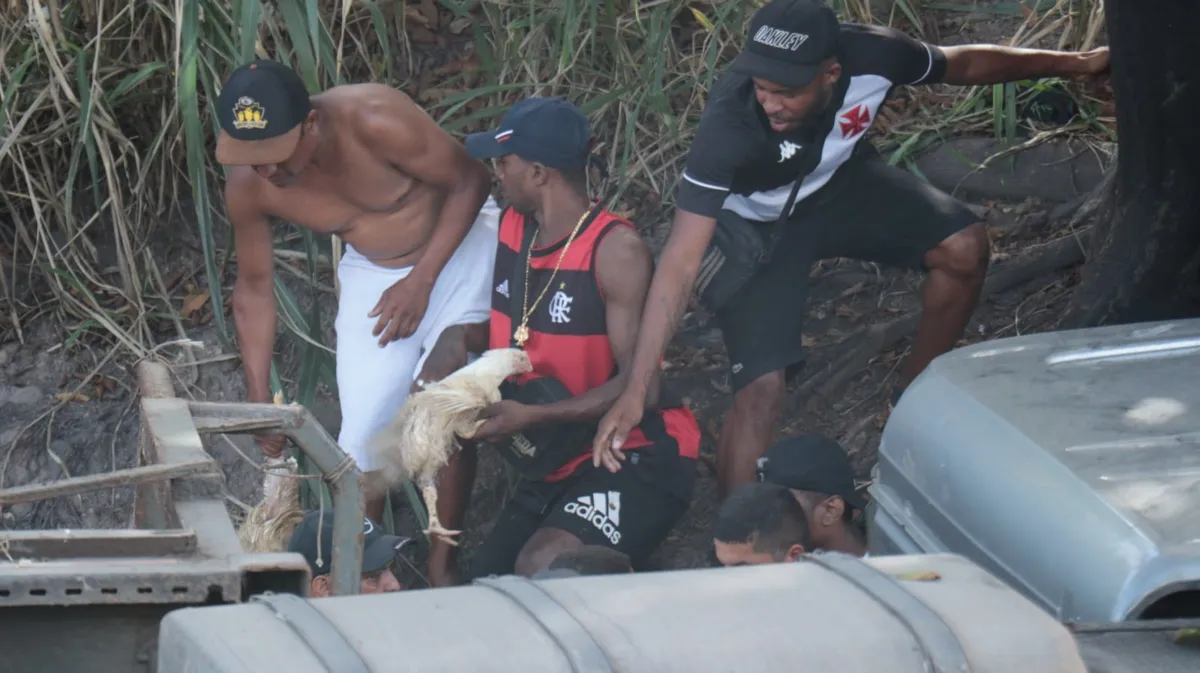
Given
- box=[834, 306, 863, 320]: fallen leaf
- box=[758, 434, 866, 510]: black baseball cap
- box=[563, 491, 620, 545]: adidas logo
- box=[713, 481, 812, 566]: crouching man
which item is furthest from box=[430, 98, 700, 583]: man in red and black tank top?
box=[834, 306, 863, 320]: fallen leaf

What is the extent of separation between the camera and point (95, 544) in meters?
2.02

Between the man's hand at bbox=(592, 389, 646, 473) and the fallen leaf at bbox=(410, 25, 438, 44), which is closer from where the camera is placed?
the man's hand at bbox=(592, 389, 646, 473)

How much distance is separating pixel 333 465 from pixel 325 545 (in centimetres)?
111

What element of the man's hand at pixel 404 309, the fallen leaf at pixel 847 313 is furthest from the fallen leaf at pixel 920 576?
the fallen leaf at pixel 847 313

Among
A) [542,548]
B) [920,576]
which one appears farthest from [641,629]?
[542,548]

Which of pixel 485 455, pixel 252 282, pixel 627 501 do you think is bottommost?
pixel 485 455

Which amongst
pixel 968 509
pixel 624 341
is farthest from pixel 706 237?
pixel 968 509

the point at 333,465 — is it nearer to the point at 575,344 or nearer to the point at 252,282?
the point at 575,344

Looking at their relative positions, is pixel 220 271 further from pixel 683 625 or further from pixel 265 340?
pixel 683 625

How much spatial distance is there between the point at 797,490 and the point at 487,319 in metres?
1.34

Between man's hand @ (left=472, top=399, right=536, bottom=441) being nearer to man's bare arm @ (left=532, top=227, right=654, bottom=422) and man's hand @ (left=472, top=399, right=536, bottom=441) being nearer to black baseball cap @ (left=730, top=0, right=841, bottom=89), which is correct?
man's bare arm @ (left=532, top=227, right=654, bottom=422)

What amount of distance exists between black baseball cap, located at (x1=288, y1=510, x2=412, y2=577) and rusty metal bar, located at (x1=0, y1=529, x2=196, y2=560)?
1300mm

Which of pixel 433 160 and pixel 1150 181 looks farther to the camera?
pixel 433 160

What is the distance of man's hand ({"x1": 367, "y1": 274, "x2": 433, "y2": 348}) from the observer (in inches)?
179
